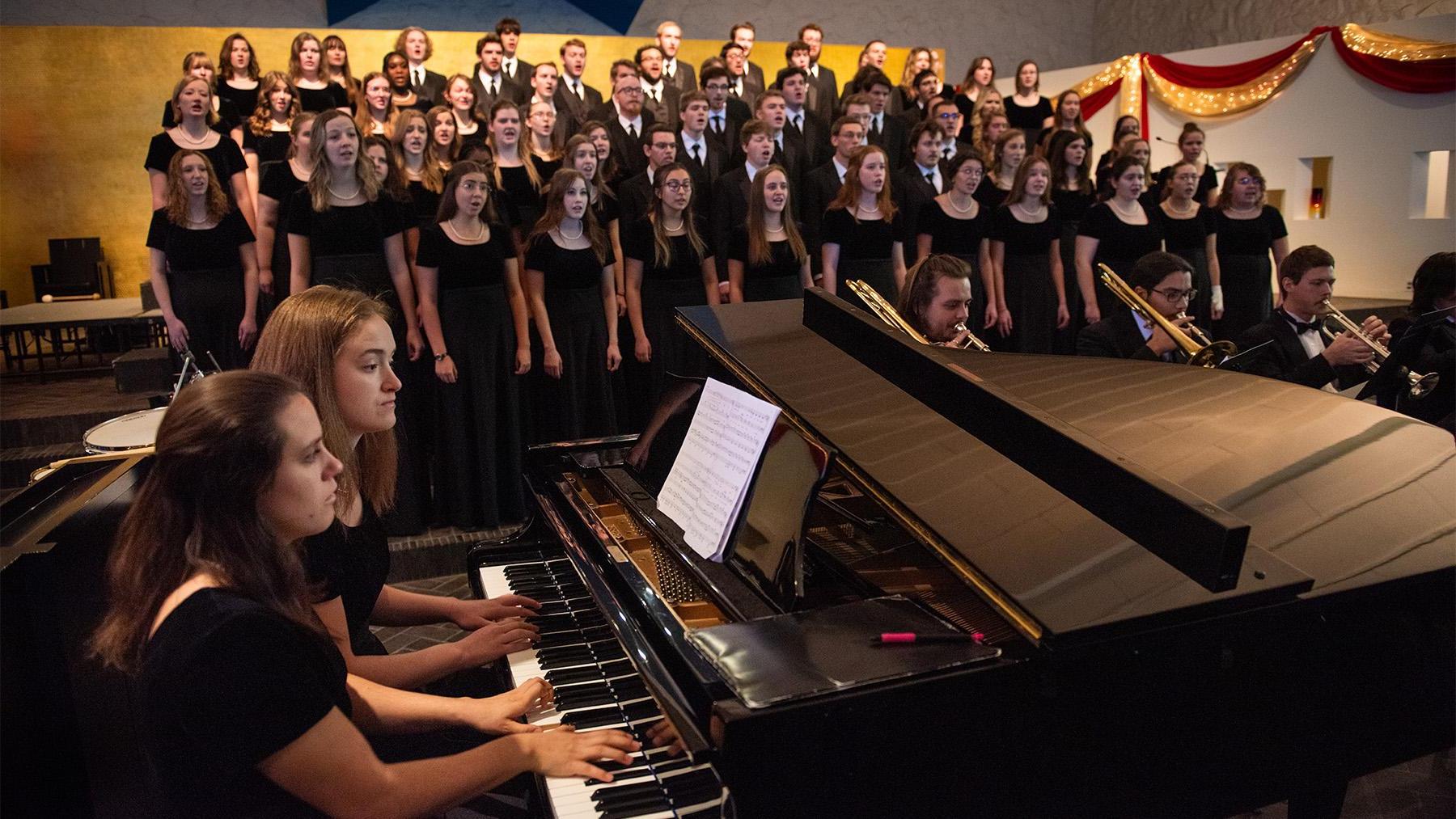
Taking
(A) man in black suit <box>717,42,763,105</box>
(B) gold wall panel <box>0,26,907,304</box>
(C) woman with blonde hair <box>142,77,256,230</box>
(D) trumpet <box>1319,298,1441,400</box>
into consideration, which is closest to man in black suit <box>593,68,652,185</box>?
(A) man in black suit <box>717,42,763,105</box>

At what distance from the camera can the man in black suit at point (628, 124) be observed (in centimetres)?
633

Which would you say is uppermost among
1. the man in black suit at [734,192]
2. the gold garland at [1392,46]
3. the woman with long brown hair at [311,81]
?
the gold garland at [1392,46]

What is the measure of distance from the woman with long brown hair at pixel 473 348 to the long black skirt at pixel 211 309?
0.92 meters

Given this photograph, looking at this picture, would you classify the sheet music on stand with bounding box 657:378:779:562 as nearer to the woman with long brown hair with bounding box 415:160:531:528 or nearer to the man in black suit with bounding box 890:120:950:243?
the woman with long brown hair with bounding box 415:160:531:528

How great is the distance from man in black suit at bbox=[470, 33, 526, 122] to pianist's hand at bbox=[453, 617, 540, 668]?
18.0 feet

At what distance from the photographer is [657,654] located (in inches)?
60.7

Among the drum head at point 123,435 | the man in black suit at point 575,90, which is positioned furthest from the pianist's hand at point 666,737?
the man in black suit at point 575,90

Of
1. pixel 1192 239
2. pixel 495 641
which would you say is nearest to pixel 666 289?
pixel 1192 239

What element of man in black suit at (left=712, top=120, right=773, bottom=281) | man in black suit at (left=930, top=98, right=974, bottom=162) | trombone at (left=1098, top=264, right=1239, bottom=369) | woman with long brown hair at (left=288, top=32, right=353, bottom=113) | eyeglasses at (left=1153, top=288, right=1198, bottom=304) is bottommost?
trombone at (left=1098, top=264, right=1239, bottom=369)

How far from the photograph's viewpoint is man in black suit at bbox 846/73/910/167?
23.2 ft

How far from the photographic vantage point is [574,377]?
4.84m

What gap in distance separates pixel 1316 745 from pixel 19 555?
6.58 ft

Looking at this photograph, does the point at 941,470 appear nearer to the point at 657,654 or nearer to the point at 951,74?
the point at 657,654

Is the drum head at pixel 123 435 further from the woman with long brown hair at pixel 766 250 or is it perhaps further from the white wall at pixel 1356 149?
the white wall at pixel 1356 149
